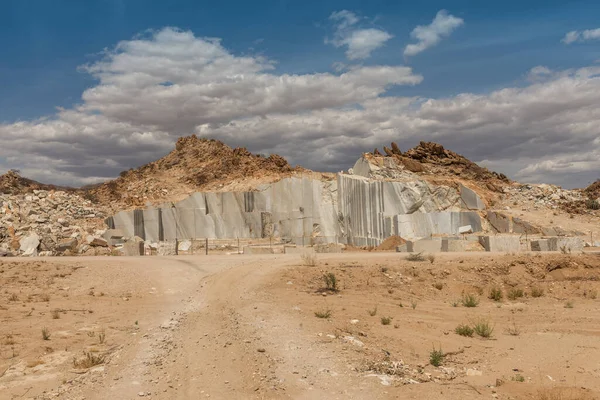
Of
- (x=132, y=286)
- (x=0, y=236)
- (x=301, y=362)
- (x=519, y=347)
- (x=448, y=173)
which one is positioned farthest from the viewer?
(x=448, y=173)

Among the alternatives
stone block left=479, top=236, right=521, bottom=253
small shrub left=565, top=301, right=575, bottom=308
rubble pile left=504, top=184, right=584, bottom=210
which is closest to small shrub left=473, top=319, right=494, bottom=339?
small shrub left=565, top=301, right=575, bottom=308

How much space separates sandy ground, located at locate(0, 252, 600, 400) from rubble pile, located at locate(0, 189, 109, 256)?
9557 millimetres

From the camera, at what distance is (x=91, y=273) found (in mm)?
17875

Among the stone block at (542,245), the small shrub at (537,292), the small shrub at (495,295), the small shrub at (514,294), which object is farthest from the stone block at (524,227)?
the small shrub at (495,295)

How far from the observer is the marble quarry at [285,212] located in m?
35.8

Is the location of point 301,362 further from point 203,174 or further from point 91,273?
point 203,174

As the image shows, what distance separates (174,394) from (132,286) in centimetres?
1084

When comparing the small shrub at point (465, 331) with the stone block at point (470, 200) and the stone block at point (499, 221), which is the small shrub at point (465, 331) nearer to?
the stone block at point (499, 221)

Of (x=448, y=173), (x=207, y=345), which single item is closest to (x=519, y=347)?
(x=207, y=345)

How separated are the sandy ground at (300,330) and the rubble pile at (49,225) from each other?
31.4 feet

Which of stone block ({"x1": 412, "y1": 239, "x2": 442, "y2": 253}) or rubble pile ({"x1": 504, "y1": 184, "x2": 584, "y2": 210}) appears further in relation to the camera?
rubble pile ({"x1": 504, "y1": 184, "x2": 584, "y2": 210})

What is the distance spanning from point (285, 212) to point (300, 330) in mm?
29590

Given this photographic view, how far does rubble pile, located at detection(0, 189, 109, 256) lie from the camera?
92.0 ft

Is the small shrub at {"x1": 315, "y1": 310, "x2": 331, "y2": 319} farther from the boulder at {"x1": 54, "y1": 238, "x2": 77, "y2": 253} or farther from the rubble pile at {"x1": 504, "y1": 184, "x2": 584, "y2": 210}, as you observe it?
the rubble pile at {"x1": 504, "y1": 184, "x2": 584, "y2": 210}
